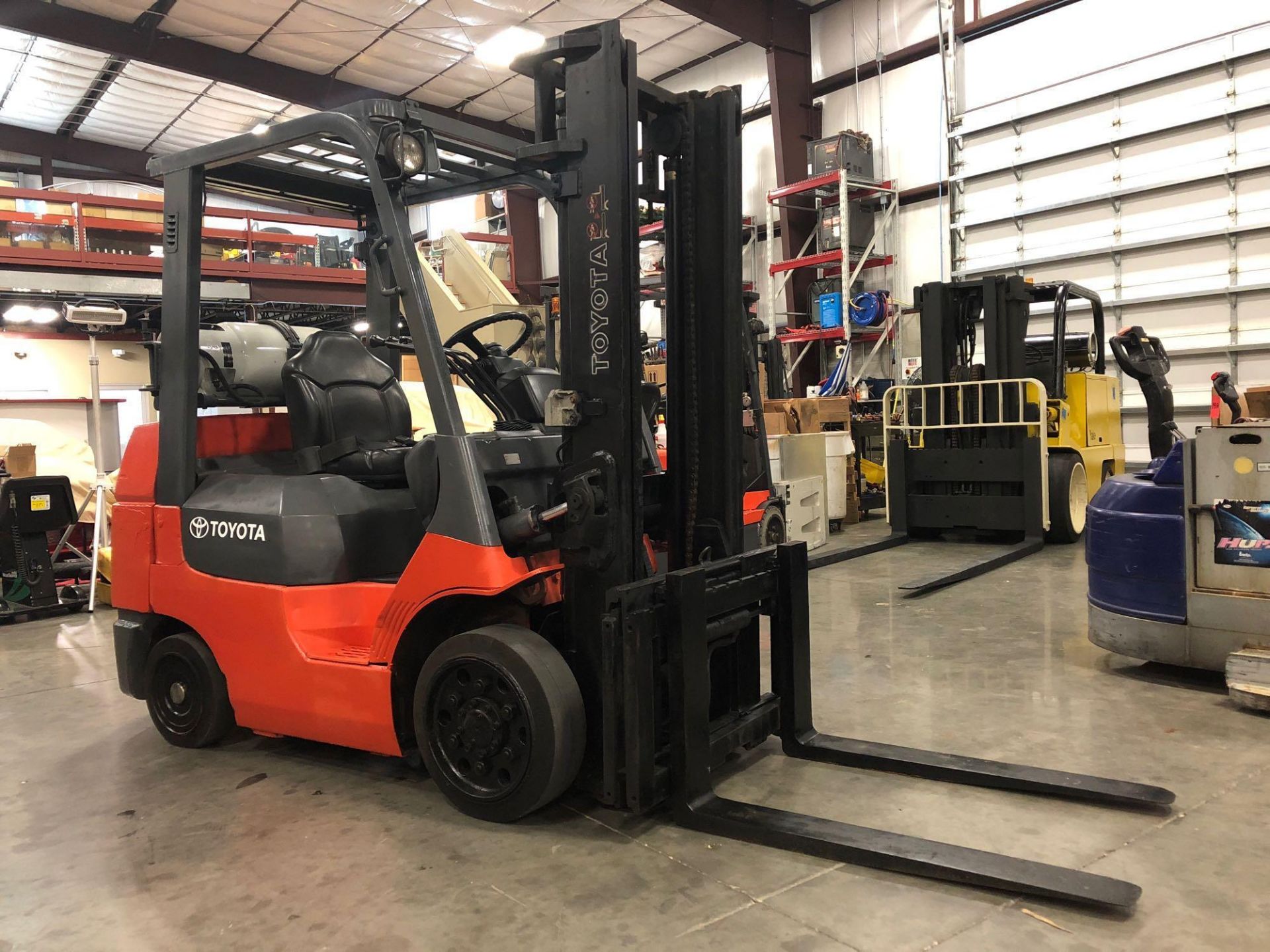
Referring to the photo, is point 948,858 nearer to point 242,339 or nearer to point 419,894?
point 419,894

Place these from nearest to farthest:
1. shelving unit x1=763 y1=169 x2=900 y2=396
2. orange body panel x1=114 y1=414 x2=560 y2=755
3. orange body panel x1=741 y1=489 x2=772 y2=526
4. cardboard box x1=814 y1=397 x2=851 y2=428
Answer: orange body panel x1=114 y1=414 x2=560 y2=755
orange body panel x1=741 y1=489 x2=772 y2=526
cardboard box x1=814 y1=397 x2=851 y2=428
shelving unit x1=763 y1=169 x2=900 y2=396

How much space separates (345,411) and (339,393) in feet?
0.24

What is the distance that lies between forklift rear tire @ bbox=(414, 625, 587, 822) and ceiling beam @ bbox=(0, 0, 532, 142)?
10318mm

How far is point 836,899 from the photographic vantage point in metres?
2.40

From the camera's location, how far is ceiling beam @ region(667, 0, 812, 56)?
13.4 meters

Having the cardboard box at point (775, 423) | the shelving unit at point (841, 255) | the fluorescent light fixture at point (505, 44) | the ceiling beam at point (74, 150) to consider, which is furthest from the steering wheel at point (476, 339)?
the ceiling beam at point (74, 150)

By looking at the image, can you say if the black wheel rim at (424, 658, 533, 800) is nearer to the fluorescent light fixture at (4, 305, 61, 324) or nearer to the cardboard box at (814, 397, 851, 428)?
the cardboard box at (814, 397, 851, 428)

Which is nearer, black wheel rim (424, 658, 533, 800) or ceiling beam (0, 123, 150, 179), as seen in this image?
black wheel rim (424, 658, 533, 800)

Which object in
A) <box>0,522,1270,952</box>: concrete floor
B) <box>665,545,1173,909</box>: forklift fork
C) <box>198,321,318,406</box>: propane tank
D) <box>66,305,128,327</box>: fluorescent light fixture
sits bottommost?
<box>0,522,1270,952</box>: concrete floor

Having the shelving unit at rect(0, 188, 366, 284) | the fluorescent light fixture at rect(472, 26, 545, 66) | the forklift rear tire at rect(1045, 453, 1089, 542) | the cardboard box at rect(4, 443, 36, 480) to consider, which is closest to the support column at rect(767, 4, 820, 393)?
the fluorescent light fixture at rect(472, 26, 545, 66)

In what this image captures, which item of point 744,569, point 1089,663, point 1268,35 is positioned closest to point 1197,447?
point 1089,663

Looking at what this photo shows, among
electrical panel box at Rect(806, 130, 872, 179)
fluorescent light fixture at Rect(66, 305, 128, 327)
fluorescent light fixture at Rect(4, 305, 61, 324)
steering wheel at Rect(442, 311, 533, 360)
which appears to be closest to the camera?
steering wheel at Rect(442, 311, 533, 360)

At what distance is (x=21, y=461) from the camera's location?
771 cm

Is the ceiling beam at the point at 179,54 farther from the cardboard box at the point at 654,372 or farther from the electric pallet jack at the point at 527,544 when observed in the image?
the electric pallet jack at the point at 527,544
